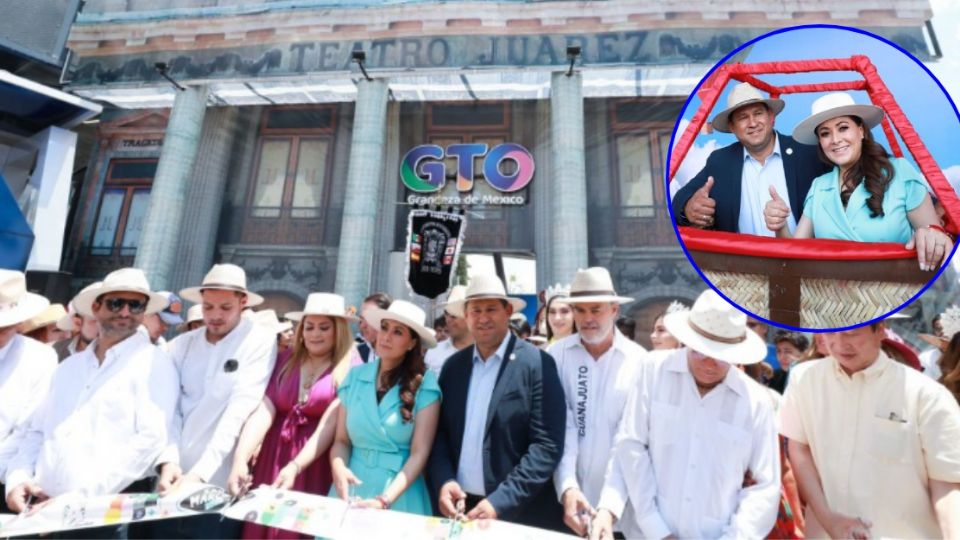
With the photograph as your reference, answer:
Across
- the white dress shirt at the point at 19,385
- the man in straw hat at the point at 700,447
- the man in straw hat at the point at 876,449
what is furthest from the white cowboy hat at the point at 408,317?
the white dress shirt at the point at 19,385

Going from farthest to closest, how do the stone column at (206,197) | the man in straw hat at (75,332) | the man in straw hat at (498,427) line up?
the stone column at (206,197), the man in straw hat at (75,332), the man in straw hat at (498,427)

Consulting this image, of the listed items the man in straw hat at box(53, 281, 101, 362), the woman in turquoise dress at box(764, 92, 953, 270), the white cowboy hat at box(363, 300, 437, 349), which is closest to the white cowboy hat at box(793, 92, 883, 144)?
the woman in turquoise dress at box(764, 92, 953, 270)

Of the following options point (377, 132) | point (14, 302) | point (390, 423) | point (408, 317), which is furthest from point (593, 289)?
point (377, 132)

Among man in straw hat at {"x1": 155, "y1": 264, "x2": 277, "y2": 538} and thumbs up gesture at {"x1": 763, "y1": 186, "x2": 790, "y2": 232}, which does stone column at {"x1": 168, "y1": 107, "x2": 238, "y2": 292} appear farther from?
thumbs up gesture at {"x1": 763, "y1": 186, "x2": 790, "y2": 232}

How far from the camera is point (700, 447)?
6.40 ft

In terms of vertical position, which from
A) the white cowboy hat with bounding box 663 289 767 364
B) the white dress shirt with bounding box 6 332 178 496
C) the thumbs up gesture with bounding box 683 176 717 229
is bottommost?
the white dress shirt with bounding box 6 332 178 496

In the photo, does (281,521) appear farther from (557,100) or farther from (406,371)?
(557,100)

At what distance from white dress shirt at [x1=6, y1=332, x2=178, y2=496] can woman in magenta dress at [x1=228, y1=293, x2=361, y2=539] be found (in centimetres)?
49

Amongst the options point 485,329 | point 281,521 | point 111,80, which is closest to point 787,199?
point 485,329

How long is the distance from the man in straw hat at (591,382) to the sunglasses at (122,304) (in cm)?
256

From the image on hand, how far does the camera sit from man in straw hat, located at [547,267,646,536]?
2344mm

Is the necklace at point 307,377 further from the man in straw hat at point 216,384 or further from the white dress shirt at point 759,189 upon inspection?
the white dress shirt at point 759,189

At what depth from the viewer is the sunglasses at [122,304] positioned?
8.53 ft

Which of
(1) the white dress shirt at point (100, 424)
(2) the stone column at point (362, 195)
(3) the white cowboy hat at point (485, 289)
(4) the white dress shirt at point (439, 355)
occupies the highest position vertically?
(2) the stone column at point (362, 195)
